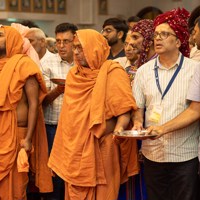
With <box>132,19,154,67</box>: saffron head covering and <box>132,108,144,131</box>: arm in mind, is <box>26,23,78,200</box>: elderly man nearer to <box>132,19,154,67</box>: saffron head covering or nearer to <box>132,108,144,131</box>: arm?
<box>132,19,154,67</box>: saffron head covering

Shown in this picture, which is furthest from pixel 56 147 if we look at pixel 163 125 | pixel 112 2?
pixel 112 2

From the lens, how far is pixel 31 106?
12.1 feet

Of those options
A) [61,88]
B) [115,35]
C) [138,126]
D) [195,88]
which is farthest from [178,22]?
[115,35]

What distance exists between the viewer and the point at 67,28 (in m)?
4.18

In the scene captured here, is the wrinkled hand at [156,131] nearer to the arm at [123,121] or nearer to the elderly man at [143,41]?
the arm at [123,121]

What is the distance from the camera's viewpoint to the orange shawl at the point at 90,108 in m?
3.23

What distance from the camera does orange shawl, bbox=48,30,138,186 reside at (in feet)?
10.6

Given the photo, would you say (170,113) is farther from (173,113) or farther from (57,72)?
(57,72)

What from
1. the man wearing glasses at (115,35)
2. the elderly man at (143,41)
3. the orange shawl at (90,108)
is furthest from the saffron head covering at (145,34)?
the man wearing glasses at (115,35)

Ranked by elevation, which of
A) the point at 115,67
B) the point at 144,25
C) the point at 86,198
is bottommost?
the point at 86,198

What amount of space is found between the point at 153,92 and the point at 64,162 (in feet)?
2.51

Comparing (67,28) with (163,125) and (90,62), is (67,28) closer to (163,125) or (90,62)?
(90,62)

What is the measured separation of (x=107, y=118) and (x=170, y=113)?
0.44 metres

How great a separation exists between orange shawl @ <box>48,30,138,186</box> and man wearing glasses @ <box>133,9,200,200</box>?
174 mm
